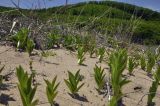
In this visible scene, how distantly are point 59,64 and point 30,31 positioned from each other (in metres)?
0.82

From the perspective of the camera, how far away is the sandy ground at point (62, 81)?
A: 7.85 feet

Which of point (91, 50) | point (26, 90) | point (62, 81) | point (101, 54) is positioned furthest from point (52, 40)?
→ point (26, 90)

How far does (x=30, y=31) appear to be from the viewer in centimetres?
402

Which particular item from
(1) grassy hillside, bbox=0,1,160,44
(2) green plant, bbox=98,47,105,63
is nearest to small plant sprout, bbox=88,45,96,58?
(2) green plant, bbox=98,47,105,63

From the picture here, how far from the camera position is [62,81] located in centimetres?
280

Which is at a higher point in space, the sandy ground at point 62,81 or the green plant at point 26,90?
the green plant at point 26,90

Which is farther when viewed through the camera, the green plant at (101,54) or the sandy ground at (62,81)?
the green plant at (101,54)

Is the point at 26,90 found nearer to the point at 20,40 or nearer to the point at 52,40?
the point at 20,40

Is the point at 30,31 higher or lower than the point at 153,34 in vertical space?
higher

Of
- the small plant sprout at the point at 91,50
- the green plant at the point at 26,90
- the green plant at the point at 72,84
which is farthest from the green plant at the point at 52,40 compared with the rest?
the green plant at the point at 26,90

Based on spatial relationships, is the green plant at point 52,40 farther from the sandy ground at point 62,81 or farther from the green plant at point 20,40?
the green plant at point 20,40

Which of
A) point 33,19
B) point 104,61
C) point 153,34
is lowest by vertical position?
point 153,34

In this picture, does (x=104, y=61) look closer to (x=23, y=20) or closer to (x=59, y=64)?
(x=59, y=64)

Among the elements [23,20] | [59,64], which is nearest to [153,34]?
[23,20]
